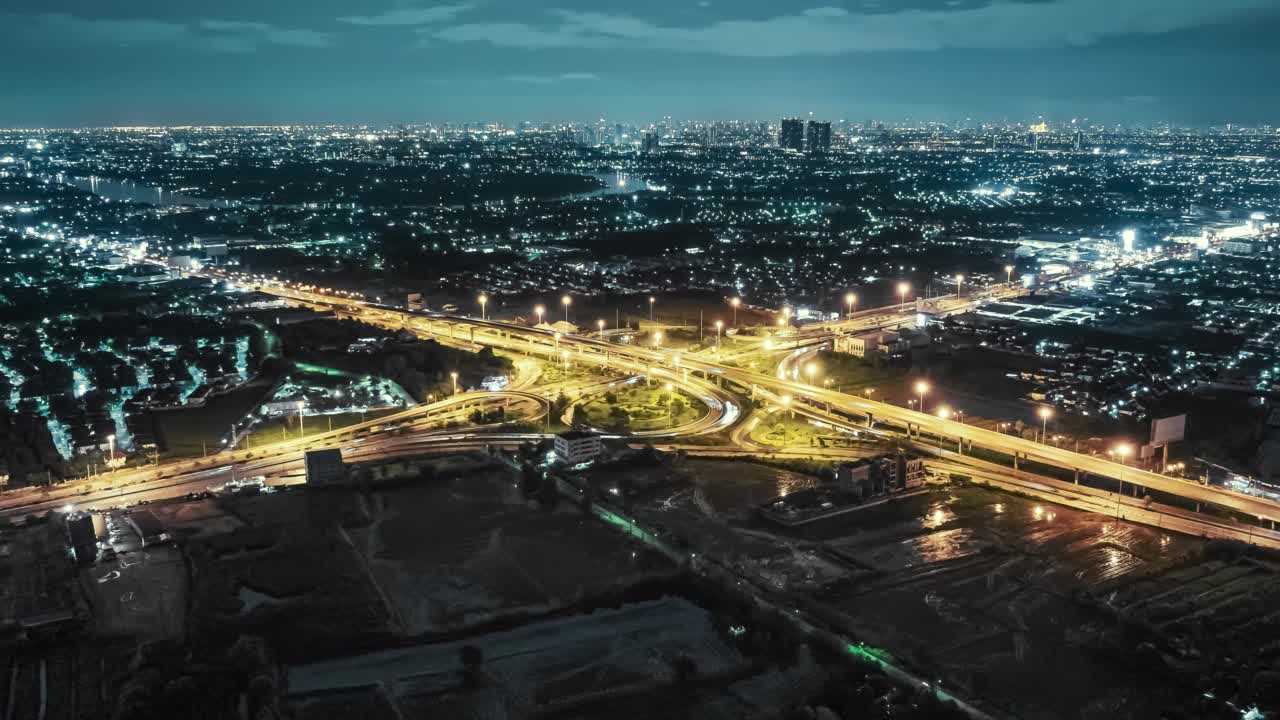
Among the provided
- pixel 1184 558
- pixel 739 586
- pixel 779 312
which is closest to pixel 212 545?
pixel 739 586

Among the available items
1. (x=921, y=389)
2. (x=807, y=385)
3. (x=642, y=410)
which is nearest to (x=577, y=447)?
(x=642, y=410)

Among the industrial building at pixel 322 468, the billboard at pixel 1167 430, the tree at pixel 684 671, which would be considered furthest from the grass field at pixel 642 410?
the tree at pixel 684 671

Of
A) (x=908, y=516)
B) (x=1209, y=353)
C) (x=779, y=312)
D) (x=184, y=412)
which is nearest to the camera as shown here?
(x=908, y=516)

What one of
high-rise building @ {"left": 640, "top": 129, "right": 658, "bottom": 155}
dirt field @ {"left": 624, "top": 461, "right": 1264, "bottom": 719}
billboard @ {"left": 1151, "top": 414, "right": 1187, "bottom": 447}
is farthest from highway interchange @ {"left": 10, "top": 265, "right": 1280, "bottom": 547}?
high-rise building @ {"left": 640, "top": 129, "right": 658, "bottom": 155}

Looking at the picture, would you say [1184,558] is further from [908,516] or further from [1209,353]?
[1209,353]

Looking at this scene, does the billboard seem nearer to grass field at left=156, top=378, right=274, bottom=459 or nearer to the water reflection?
the water reflection

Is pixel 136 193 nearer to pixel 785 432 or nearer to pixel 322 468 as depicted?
pixel 322 468

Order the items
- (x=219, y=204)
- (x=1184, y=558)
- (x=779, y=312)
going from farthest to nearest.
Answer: (x=219, y=204) < (x=779, y=312) < (x=1184, y=558)
